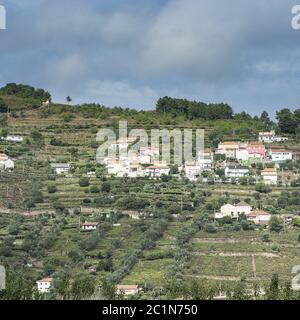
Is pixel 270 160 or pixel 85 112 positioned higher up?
pixel 85 112

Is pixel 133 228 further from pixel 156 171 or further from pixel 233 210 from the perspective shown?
pixel 156 171

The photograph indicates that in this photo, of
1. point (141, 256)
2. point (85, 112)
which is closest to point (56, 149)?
point (85, 112)

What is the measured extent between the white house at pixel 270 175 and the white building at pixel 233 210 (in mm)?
3834

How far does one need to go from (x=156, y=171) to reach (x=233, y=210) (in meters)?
6.43

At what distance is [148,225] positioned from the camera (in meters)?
25.2

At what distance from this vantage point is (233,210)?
27.0 meters

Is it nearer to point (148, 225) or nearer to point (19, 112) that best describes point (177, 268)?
point (148, 225)

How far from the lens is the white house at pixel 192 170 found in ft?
106

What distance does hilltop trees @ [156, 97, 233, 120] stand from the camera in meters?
44.8

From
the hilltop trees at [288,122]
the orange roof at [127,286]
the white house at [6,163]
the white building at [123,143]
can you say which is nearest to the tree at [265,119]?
the hilltop trees at [288,122]

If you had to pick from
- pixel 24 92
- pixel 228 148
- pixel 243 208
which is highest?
pixel 24 92

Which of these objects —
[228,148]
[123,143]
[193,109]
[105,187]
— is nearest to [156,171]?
[105,187]

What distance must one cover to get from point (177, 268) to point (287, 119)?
2158cm

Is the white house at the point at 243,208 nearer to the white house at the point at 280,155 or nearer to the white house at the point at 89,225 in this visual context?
the white house at the point at 89,225
